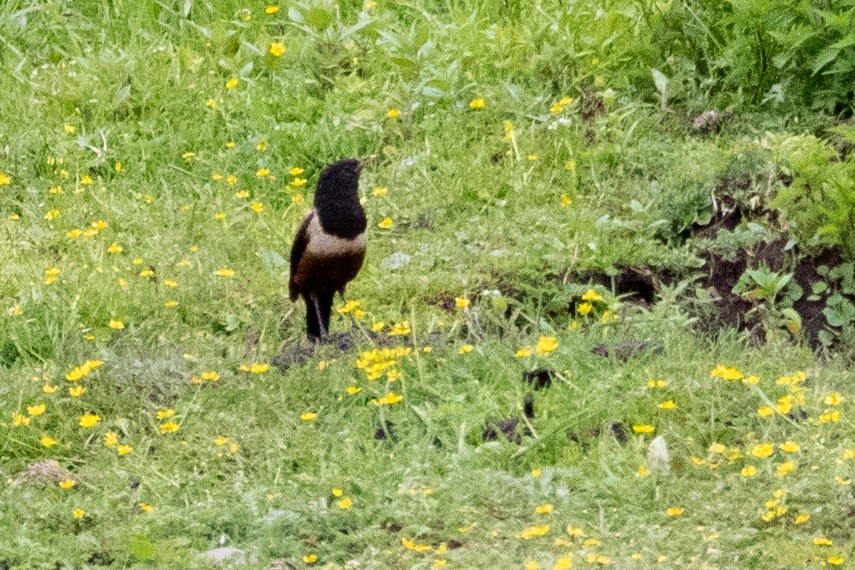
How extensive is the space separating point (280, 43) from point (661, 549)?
4.56 meters

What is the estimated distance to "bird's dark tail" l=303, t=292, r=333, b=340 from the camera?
5.65m

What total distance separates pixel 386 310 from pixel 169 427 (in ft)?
4.69

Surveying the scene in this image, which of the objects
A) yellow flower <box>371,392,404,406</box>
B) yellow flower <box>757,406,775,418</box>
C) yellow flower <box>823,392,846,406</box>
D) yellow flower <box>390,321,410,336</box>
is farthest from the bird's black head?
yellow flower <box>823,392,846,406</box>

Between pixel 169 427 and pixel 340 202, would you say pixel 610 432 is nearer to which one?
pixel 169 427

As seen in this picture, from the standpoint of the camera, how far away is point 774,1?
6512mm

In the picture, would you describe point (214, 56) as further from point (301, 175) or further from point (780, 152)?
point (780, 152)

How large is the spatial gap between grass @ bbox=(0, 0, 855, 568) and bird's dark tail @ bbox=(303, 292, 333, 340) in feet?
0.53

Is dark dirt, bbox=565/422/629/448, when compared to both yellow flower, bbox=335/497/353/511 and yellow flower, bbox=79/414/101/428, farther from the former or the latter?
yellow flower, bbox=79/414/101/428

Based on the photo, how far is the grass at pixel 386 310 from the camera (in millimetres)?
4043

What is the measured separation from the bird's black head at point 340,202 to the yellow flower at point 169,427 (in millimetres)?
1114

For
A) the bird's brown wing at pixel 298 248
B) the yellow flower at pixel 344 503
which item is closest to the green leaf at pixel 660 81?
the bird's brown wing at pixel 298 248

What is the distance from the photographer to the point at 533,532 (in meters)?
3.80

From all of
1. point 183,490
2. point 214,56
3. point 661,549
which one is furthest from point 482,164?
point 661,549

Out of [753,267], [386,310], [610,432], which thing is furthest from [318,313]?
[753,267]
